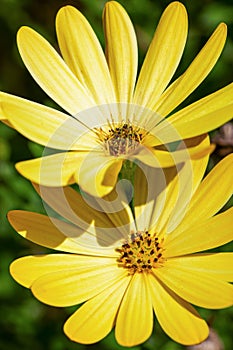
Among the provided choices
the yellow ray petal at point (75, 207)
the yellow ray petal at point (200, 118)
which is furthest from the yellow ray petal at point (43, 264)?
the yellow ray petal at point (200, 118)

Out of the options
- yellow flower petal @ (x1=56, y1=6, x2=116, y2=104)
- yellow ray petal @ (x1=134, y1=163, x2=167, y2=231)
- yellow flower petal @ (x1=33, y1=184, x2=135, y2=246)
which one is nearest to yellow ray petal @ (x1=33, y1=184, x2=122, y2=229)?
yellow flower petal @ (x1=33, y1=184, x2=135, y2=246)

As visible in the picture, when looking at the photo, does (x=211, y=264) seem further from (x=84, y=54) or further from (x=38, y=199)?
→ (x=38, y=199)

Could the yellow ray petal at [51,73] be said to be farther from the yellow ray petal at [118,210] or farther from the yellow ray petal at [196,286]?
the yellow ray petal at [196,286]

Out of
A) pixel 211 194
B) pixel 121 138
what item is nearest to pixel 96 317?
pixel 211 194

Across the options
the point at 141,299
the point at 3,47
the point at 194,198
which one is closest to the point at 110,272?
the point at 141,299

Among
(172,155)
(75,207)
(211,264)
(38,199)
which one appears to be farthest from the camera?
(38,199)

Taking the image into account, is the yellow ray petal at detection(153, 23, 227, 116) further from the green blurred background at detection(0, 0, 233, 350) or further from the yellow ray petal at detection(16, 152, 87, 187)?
the green blurred background at detection(0, 0, 233, 350)

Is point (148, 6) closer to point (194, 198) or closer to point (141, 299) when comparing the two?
point (194, 198)
